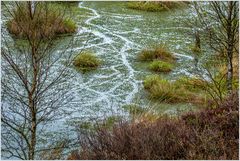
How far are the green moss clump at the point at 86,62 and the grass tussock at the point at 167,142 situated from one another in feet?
21.1

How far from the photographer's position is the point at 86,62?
1407cm

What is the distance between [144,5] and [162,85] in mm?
9105

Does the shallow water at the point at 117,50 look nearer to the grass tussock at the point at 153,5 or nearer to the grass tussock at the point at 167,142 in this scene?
the grass tussock at the point at 153,5

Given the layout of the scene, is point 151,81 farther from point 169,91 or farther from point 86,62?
point 86,62

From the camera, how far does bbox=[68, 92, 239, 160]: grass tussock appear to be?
6332 mm

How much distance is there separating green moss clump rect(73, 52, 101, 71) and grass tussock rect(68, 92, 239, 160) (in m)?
6.44

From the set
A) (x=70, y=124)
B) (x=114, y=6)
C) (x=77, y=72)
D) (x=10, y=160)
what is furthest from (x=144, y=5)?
(x=10, y=160)

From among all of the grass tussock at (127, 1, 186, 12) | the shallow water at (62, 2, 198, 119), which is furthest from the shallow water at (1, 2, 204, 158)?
the grass tussock at (127, 1, 186, 12)

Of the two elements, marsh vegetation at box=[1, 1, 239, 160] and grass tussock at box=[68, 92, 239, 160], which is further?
marsh vegetation at box=[1, 1, 239, 160]

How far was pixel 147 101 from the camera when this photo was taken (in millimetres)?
11781

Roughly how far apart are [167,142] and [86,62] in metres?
→ 7.62

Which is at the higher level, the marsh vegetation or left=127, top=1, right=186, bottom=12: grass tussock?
left=127, top=1, right=186, bottom=12: grass tussock

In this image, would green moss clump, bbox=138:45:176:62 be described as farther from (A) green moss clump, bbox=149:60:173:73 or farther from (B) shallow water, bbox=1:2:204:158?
(A) green moss clump, bbox=149:60:173:73

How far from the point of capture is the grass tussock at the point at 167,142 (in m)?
6.33
